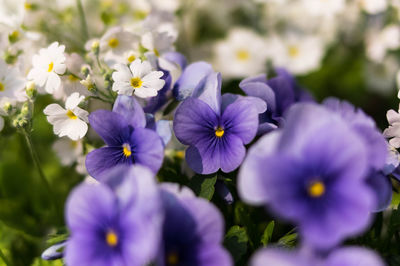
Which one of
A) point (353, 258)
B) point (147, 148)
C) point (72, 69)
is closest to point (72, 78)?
point (72, 69)

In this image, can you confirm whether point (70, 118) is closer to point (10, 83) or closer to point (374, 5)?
point (10, 83)

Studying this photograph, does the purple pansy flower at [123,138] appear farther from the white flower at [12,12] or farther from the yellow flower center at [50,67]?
the white flower at [12,12]

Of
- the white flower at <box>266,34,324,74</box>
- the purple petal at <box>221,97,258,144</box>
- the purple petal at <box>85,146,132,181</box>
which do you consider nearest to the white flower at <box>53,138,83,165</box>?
the purple petal at <box>85,146,132,181</box>

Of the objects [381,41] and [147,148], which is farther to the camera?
[381,41]

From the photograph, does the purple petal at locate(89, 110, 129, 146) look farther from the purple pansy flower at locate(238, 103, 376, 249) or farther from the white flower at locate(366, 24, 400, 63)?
the white flower at locate(366, 24, 400, 63)

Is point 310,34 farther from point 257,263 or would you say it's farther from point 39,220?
point 257,263

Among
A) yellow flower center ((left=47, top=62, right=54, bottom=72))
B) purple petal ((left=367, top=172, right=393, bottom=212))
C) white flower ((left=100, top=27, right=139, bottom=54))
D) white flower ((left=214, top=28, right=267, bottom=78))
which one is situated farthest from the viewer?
white flower ((left=214, top=28, right=267, bottom=78))

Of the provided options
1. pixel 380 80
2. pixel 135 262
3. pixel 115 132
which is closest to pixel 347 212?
→ pixel 135 262
